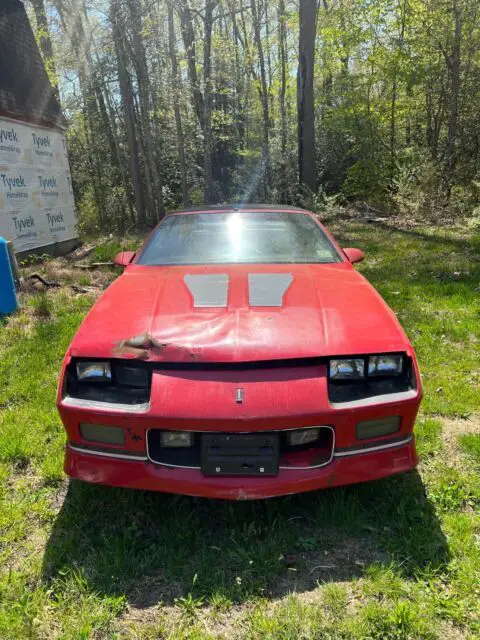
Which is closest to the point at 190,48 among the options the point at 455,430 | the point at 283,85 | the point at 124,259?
the point at 283,85

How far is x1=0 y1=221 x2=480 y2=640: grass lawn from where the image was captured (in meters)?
1.69

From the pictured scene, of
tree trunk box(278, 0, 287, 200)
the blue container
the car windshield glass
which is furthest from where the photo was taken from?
tree trunk box(278, 0, 287, 200)

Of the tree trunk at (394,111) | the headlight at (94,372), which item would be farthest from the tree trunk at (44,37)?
the headlight at (94,372)

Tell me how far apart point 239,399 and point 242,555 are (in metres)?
0.72

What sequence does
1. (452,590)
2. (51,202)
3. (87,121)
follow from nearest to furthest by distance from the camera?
(452,590), (51,202), (87,121)

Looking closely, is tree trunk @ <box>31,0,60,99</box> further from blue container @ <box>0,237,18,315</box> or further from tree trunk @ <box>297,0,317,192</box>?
blue container @ <box>0,237,18,315</box>

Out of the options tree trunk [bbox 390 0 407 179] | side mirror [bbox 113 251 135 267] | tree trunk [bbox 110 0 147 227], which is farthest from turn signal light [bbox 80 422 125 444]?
tree trunk [bbox 110 0 147 227]

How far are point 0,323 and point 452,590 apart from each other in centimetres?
489

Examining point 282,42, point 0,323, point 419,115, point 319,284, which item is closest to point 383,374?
point 319,284

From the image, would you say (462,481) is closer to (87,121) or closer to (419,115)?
(419,115)

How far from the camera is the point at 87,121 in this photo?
20.5 meters

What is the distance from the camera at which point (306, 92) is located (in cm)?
1242

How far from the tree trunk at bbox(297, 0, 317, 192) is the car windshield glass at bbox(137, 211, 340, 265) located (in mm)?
9873

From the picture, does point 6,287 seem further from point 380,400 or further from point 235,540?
point 380,400
